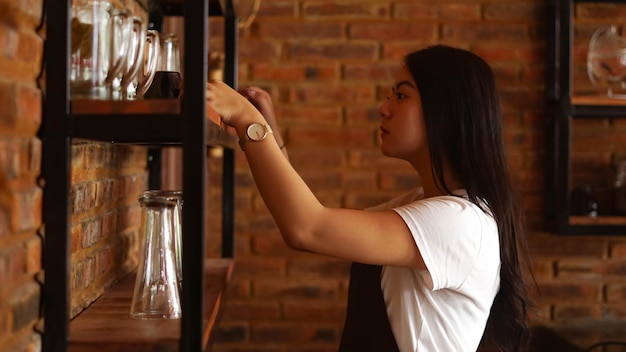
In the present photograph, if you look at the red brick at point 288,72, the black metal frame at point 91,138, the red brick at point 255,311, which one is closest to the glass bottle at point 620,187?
the red brick at point 288,72

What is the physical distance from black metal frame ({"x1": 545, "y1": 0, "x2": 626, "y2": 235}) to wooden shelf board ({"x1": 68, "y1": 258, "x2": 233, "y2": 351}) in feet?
4.46

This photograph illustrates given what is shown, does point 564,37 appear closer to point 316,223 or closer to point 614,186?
point 614,186

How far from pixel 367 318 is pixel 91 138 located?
2.59 feet

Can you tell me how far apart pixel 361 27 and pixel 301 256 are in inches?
29.1

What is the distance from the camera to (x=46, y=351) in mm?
1009

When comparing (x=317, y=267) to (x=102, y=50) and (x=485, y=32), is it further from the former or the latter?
(x=102, y=50)

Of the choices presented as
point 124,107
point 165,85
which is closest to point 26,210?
point 124,107

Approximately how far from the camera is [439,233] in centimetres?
145

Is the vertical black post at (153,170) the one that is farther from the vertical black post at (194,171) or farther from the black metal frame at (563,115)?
the black metal frame at (563,115)

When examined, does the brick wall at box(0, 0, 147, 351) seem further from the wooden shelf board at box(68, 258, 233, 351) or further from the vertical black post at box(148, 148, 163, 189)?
the vertical black post at box(148, 148, 163, 189)

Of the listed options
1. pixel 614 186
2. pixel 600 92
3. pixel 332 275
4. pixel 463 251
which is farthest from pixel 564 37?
pixel 463 251

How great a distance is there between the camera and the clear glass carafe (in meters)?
1.22

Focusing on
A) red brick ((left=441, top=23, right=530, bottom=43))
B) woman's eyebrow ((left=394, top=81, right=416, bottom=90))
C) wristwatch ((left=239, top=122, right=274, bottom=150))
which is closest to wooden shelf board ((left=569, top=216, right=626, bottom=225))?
red brick ((left=441, top=23, right=530, bottom=43))

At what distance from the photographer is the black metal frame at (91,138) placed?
3.27 ft
